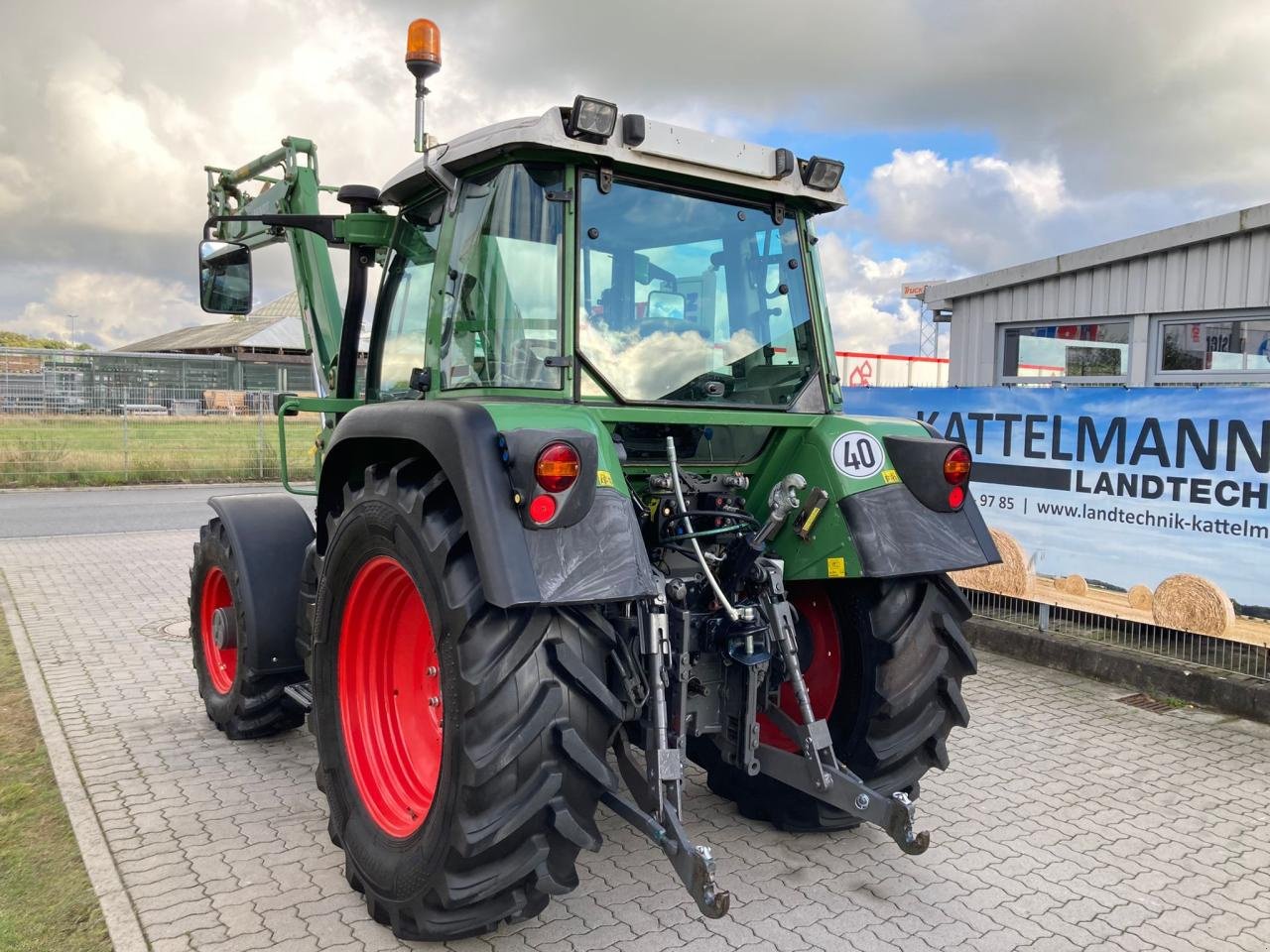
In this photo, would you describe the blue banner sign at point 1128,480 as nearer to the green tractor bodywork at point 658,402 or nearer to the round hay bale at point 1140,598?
the round hay bale at point 1140,598

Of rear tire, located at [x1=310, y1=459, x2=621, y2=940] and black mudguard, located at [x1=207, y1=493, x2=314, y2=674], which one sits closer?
rear tire, located at [x1=310, y1=459, x2=621, y2=940]

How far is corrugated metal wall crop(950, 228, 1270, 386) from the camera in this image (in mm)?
8516

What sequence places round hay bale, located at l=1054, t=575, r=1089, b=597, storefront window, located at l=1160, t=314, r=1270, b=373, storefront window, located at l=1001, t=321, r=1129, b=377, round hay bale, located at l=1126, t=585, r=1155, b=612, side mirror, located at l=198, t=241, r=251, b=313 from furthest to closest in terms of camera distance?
storefront window, located at l=1001, t=321, r=1129, b=377 → storefront window, located at l=1160, t=314, r=1270, b=373 → round hay bale, located at l=1054, t=575, r=1089, b=597 → round hay bale, located at l=1126, t=585, r=1155, b=612 → side mirror, located at l=198, t=241, r=251, b=313

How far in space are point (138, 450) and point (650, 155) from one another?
15.9 meters

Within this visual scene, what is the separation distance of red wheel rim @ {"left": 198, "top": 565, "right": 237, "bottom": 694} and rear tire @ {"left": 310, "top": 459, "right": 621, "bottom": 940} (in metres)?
2.33

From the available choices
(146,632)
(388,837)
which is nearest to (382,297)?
(388,837)

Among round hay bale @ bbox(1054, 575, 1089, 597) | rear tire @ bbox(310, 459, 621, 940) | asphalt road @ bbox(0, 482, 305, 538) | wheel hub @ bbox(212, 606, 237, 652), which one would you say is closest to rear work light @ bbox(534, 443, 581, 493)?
rear tire @ bbox(310, 459, 621, 940)

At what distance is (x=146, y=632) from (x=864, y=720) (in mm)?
5378

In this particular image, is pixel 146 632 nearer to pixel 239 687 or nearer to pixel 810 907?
pixel 239 687

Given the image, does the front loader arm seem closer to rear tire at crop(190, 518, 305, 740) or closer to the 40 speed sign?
rear tire at crop(190, 518, 305, 740)

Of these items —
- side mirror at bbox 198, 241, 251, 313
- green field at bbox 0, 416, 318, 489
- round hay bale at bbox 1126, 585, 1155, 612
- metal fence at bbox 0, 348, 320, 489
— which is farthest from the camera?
green field at bbox 0, 416, 318, 489

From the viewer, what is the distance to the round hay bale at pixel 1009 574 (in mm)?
6777

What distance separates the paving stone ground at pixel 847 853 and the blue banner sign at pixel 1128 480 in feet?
3.21

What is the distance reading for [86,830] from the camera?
373 centimetres
